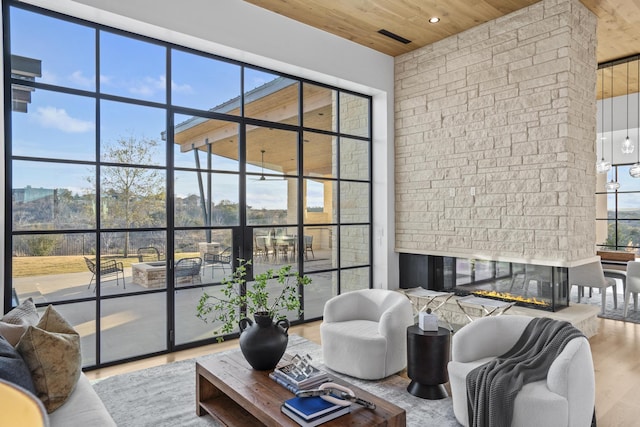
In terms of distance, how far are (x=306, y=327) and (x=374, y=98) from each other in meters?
3.34

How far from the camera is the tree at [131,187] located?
3.89m

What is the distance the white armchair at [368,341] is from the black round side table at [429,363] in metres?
0.30

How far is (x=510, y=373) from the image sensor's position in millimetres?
2545

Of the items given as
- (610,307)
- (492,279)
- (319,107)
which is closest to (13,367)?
(319,107)

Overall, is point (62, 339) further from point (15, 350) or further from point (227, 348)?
point (227, 348)

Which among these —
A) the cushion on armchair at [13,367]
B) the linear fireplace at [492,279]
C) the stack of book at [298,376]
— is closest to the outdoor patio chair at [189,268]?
the stack of book at [298,376]

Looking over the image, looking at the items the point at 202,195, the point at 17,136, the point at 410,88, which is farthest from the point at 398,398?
the point at 410,88

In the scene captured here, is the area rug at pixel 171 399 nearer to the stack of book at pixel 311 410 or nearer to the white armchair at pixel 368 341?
the white armchair at pixel 368 341

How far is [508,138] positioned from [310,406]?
381cm

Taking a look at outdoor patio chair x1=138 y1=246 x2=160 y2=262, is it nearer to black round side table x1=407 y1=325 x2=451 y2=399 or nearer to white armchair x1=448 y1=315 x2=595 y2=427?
black round side table x1=407 y1=325 x2=451 y2=399

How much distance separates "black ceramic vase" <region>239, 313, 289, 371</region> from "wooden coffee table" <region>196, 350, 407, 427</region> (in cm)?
7

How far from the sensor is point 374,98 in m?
6.12

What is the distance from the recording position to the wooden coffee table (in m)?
2.19

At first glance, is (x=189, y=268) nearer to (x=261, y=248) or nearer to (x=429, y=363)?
(x=261, y=248)
